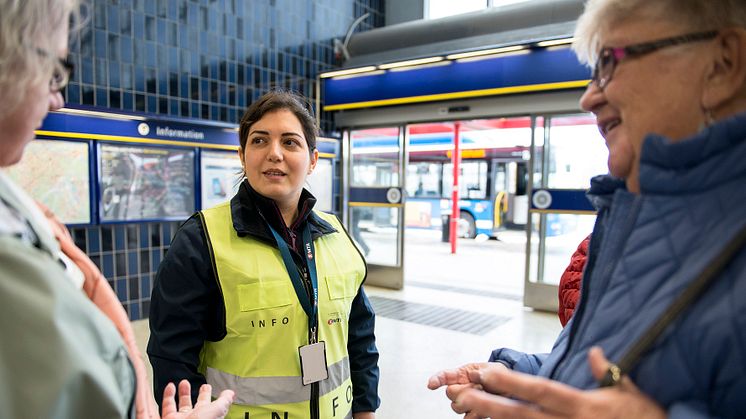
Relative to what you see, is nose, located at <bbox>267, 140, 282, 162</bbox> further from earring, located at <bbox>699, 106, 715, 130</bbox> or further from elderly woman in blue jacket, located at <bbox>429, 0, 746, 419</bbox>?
earring, located at <bbox>699, 106, 715, 130</bbox>

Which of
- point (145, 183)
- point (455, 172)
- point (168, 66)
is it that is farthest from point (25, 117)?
point (455, 172)

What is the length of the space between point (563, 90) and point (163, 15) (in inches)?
158

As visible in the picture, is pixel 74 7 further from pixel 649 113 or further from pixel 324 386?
pixel 324 386

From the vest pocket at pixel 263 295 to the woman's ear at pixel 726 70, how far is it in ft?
3.69

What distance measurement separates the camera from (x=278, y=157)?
5.28 ft

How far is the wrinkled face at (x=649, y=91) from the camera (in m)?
0.70

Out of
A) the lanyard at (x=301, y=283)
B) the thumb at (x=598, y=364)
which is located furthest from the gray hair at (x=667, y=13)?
the lanyard at (x=301, y=283)

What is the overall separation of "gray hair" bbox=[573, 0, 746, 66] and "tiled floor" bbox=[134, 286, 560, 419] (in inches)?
100.0

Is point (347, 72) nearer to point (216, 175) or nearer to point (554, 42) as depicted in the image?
point (216, 175)

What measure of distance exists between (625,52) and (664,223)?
0.92 ft

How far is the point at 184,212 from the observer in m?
4.77

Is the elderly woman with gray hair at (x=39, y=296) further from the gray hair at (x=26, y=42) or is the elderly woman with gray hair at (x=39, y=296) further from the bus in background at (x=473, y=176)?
the bus in background at (x=473, y=176)

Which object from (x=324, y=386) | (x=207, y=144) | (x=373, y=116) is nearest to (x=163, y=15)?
(x=207, y=144)

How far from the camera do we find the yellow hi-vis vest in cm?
135
